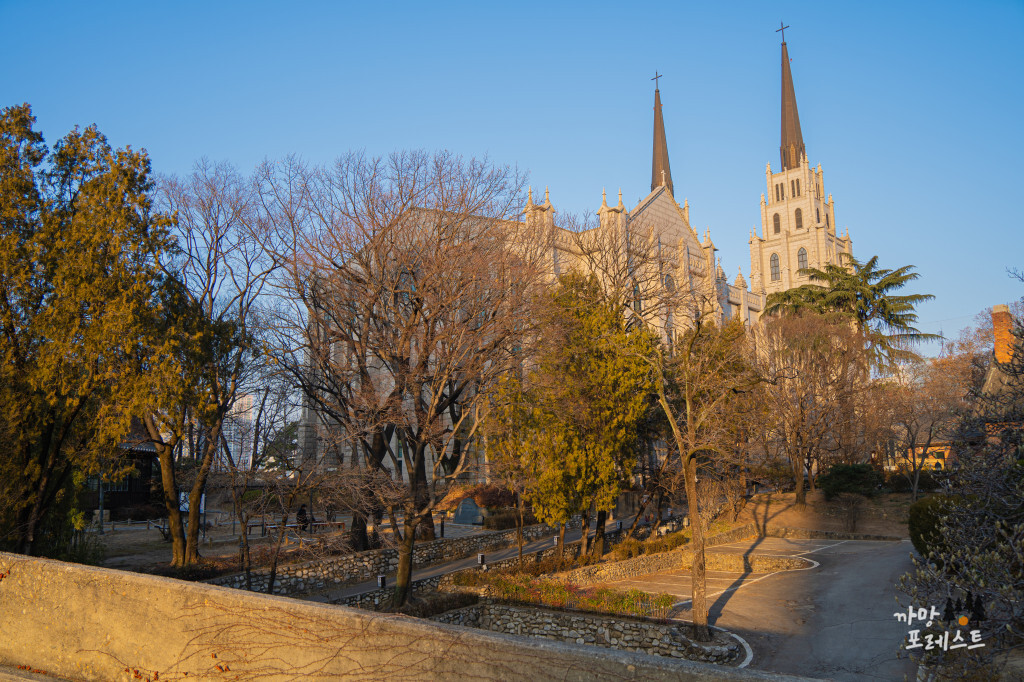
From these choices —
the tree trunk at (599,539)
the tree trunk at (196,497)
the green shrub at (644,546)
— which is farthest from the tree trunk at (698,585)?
the tree trunk at (196,497)

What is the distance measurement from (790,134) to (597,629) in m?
92.9

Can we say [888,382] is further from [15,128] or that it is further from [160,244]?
[15,128]

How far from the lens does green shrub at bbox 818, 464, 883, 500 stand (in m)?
33.9

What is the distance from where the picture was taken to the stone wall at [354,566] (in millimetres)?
19906

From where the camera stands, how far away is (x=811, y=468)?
3784 centimetres

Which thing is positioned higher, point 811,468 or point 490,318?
point 490,318

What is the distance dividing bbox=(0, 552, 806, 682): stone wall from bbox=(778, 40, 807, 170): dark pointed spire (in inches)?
3883

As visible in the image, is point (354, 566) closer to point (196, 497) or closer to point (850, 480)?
point (196, 497)

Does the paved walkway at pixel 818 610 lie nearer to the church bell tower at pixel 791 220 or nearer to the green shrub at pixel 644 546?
the green shrub at pixel 644 546

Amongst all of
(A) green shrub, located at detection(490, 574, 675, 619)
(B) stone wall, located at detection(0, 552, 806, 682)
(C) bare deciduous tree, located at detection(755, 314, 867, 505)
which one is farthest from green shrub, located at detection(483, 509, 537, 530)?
(B) stone wall, located at detection(0, 552, 806, 682)

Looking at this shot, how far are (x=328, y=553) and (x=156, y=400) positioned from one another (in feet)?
27.3

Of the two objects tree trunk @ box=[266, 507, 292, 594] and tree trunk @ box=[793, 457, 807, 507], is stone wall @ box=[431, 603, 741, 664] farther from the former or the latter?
tree trunk @ box=[793, 457, 807, 507]

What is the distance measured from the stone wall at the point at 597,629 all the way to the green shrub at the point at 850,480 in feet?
70.7

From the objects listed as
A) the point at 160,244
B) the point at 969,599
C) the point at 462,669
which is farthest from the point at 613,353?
the point at 462,669
